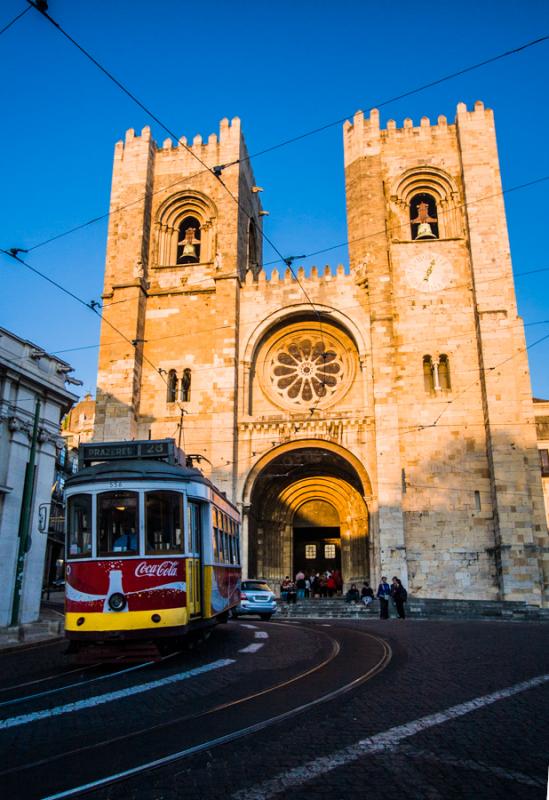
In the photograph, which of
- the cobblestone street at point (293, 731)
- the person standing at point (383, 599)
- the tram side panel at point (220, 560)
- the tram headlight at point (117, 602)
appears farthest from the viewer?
the person standing at point (383, 599)

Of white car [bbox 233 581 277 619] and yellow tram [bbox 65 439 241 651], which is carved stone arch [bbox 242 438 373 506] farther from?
yellow tram [bbox 65 439 241 651]

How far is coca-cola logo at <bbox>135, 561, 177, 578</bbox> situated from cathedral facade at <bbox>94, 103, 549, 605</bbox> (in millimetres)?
12938

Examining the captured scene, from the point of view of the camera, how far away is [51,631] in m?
12.8

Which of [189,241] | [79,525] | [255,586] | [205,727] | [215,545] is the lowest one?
[205,727]

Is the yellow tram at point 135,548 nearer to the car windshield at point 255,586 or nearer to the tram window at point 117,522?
the tram window at point 117,522

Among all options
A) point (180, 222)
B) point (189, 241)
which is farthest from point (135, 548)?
point (180, 222)

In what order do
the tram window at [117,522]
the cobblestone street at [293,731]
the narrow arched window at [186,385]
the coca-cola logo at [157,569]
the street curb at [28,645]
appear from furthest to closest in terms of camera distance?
the narrow arched window at [186,385] → the street curb at [28,645] → the tram window at [117,522] → the coca-cola logo at [157,569] → the cobblestone street at [293,731]

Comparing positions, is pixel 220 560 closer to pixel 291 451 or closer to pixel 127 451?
pixel 127 451

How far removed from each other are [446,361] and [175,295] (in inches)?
418

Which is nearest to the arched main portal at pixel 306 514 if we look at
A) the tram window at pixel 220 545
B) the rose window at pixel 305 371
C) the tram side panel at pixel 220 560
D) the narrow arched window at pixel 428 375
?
the rose window at pixel 305 371

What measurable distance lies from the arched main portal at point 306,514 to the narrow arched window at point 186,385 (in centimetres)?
395

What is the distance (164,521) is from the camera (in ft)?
26.1

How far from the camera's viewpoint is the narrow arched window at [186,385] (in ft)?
78.1

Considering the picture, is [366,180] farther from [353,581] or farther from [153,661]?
[153,661]
